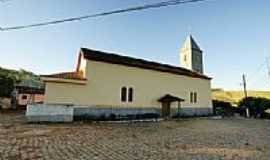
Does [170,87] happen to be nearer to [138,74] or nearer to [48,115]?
[138,74]

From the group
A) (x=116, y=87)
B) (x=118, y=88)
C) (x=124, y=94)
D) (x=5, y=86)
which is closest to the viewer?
(x=116, y=87)

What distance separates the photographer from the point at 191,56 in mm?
30391

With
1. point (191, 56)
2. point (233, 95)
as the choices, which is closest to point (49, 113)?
point (191, 56)

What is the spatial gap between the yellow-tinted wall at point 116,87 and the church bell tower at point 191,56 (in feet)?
21.2

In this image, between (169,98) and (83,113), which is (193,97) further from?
(83,113)

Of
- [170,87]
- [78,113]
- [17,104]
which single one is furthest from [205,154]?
[17,104]

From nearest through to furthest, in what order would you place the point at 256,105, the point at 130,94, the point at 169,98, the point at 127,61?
the point at 130,94 → the point at 127,61 → the point at 169,98 → the point at 256,105

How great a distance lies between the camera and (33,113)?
14742mm

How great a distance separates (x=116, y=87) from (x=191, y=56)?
15862mm

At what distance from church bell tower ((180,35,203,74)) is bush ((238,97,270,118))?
741 centimetres

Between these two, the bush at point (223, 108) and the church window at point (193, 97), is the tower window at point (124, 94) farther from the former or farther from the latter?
the bush at point (223, 108)

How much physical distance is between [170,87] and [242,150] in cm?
1477

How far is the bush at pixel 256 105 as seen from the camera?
26.9m

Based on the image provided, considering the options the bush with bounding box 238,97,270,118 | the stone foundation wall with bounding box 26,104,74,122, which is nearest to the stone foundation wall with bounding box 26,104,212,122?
the stone foundation wall with bounding box 26,104,74,122
